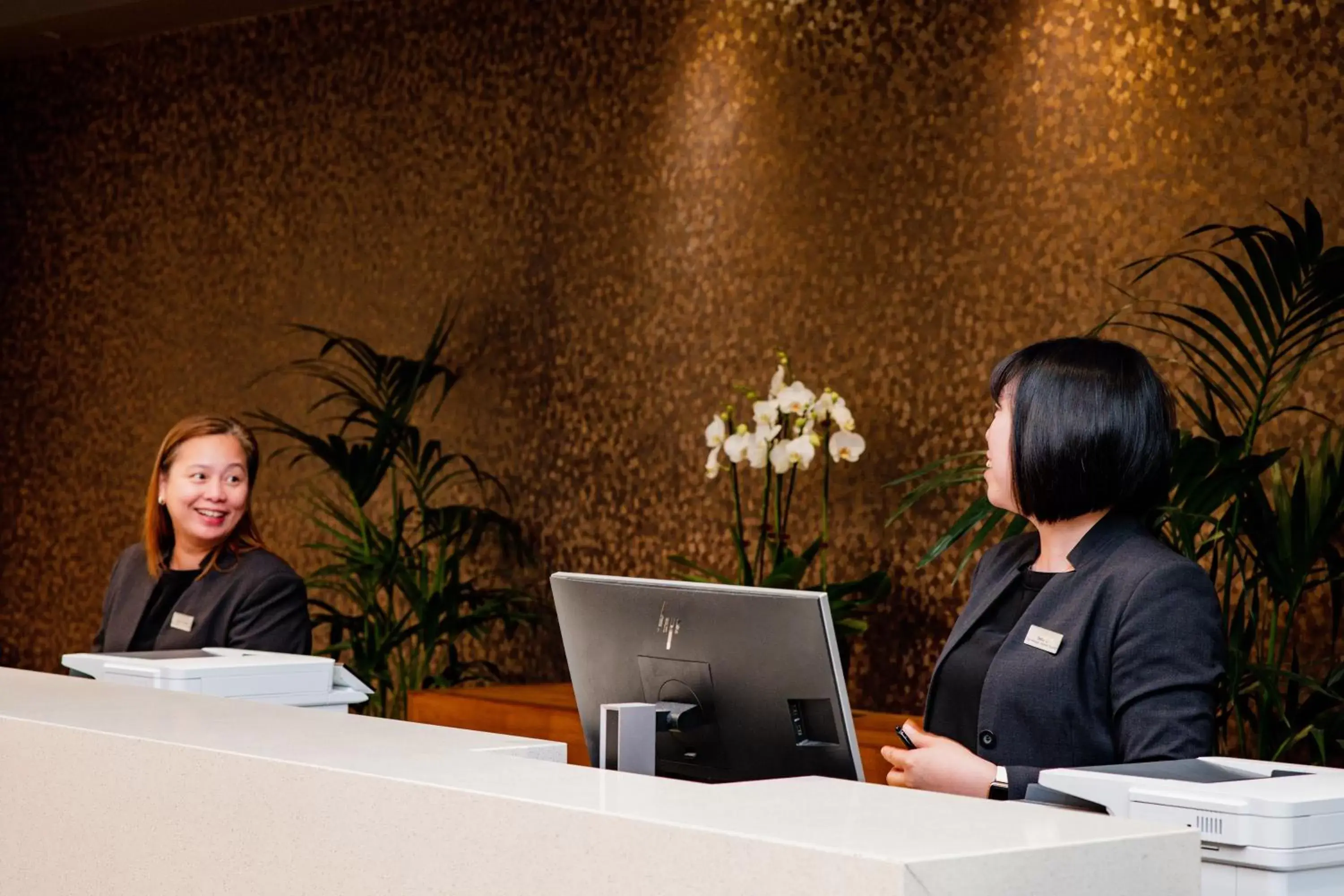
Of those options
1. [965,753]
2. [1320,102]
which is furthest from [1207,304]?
[965,753]

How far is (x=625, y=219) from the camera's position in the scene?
5.36 m

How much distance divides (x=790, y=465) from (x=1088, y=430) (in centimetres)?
211

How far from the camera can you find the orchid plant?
4289 mm

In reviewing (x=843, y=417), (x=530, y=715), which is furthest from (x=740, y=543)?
(x=530, y=715)

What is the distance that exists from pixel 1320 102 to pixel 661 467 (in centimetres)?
225

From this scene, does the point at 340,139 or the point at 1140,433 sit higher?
the point at 340,139

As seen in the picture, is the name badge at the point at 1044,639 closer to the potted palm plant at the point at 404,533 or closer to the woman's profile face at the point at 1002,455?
the woman's profile face at the point at 1002,455

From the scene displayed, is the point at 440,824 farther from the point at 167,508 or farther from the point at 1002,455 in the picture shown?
the point at 167,508

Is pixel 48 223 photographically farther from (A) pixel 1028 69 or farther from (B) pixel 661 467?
(A) pixel 1028 69

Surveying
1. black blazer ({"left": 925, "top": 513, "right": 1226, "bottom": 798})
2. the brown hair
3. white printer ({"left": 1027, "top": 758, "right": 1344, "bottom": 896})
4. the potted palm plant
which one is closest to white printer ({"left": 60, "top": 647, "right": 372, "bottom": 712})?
the brown hair

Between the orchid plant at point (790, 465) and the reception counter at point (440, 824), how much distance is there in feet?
8.36

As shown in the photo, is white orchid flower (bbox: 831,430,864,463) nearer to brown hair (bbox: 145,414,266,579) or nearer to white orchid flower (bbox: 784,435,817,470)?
white orchid flower (bbox: 784,435,817,470)

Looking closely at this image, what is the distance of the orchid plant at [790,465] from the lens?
4.29 m

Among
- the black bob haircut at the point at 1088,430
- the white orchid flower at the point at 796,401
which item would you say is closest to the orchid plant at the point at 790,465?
the white orchid flower at the point at 796,401
